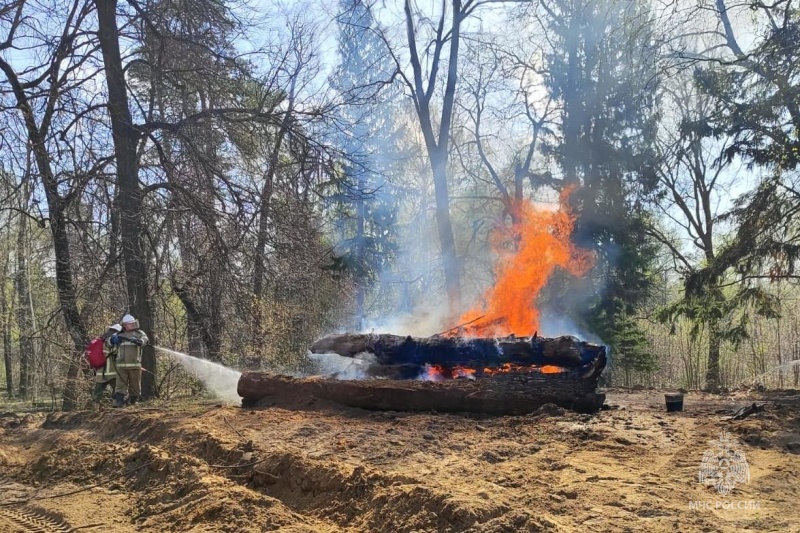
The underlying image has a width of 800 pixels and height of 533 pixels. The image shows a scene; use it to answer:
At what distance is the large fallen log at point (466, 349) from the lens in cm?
793

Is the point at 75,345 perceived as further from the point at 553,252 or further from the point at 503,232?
the point at 503,232

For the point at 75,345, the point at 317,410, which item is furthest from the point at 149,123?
the point at 317,410

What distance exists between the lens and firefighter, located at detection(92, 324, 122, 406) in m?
9.48

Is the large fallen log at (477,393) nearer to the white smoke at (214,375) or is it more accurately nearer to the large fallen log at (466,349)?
the large fallen log at (466,349)

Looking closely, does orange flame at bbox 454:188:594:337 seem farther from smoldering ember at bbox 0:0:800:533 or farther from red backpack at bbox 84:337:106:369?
red backpack at bbox 84:337:106:369

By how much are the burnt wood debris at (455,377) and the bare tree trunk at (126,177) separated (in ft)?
12.7

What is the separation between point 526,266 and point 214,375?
7.81 meters

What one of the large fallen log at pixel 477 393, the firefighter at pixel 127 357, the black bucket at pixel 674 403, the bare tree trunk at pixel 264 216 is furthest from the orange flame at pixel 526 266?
the firefighter at pixel 127 357

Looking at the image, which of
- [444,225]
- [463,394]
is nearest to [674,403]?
[463,394]

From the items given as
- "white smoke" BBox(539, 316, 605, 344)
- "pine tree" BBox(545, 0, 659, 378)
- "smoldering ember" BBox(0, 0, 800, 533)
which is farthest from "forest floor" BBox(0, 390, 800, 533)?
"pine tree" BBox(545, 0, 659, 378)

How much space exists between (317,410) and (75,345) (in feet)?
19.9

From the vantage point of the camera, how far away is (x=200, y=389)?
42.2ft

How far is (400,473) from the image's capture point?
14.4ft

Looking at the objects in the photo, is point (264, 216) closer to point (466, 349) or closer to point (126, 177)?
point (126, 177)
